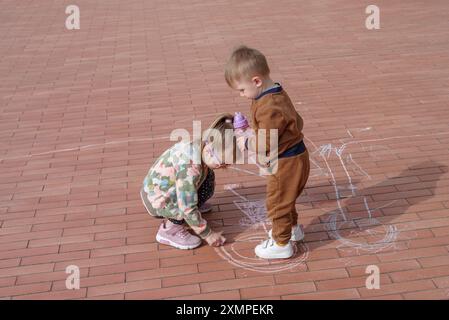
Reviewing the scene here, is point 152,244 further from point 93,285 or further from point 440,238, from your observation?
point 440,238

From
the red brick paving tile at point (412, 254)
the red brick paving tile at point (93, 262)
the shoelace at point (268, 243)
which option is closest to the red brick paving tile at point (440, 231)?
the red brick paving tile at point (412, 254)

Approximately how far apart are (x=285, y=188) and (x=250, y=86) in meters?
0.60

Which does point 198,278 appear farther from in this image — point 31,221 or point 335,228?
point 31,221

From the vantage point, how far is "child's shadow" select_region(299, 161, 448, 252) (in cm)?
323

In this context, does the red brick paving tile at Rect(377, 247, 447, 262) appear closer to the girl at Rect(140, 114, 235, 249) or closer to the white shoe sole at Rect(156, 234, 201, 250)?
the girl at Rect(140, 114, 235, 249)

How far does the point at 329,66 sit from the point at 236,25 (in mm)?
2232

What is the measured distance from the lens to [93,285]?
9.82ft

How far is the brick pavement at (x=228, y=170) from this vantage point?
301 cm

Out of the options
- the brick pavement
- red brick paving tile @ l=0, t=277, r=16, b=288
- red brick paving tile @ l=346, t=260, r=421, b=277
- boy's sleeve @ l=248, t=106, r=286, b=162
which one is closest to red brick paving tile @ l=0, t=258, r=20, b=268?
the brick pavement

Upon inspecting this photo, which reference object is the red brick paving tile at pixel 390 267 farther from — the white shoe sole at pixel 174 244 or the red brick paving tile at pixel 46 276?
the red brick paving tile at pixel 46 276

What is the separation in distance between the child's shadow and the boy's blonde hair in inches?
45.1

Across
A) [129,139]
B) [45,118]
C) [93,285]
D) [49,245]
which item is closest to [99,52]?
[45,118]

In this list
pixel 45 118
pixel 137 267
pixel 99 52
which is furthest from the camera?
pixel 99 52
